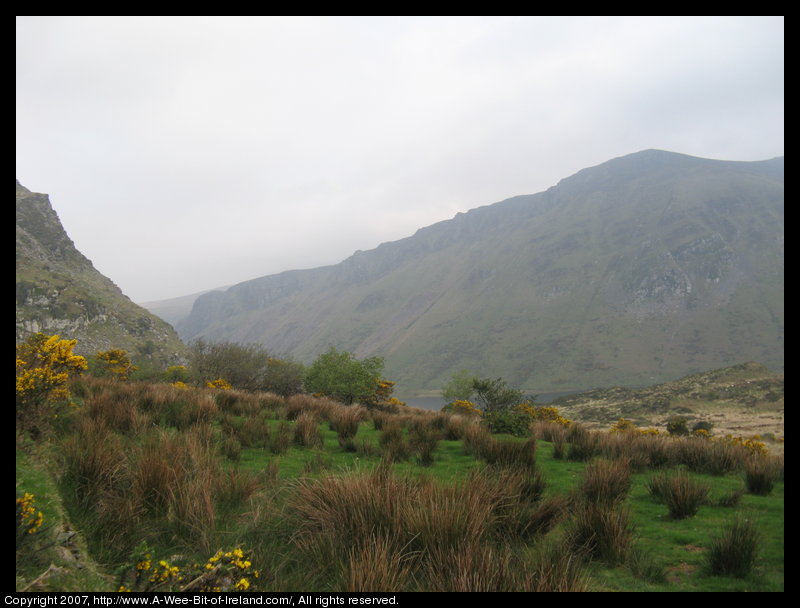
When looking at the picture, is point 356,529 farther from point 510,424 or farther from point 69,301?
point 69,301

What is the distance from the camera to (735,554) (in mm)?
3986

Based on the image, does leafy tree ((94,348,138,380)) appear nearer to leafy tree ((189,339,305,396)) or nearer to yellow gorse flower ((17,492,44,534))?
leafy tree ((189,339,305,396))

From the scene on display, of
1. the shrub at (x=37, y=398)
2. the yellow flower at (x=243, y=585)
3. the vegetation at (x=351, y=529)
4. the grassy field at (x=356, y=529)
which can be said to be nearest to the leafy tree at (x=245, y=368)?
the shrub at (x=37, y=398)

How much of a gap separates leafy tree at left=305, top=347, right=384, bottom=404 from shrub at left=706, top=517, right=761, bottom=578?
27566 millimetres

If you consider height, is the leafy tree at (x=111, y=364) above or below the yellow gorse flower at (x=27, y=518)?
below

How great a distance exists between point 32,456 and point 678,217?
230576 millimetres

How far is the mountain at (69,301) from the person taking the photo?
194ft

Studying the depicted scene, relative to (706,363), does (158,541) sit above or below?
above

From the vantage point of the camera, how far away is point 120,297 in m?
84.8

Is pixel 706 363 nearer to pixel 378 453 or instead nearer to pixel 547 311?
pixel 547 311

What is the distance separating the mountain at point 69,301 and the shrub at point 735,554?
194ft

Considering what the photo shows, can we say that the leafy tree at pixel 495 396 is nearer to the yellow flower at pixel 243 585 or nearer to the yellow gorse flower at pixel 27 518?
the yellow flower at pixel 243 585
